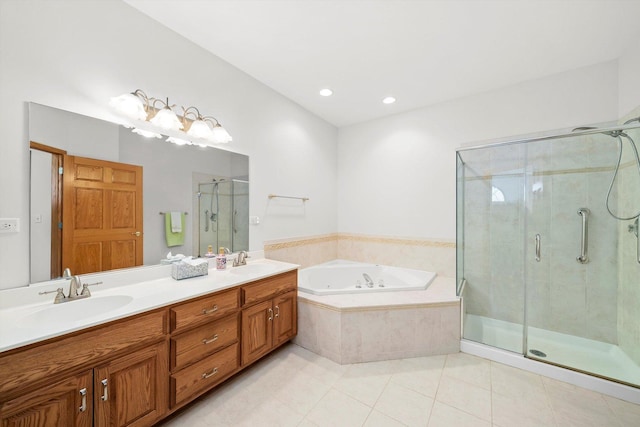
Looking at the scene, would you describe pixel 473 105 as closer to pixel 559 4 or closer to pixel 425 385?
pixel 559 4

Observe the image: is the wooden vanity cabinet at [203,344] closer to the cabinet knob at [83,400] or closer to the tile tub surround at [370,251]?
the cabinet knob at [83,400]

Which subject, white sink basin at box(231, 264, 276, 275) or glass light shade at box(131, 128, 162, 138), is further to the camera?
white sink basin at box(231, 264, 276, 275)

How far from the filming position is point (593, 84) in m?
2.35

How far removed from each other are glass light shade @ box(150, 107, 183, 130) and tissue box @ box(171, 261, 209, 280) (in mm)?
1042

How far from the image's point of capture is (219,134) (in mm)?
2201

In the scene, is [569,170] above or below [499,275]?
above

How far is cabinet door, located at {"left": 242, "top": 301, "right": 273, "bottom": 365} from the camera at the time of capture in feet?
6.20

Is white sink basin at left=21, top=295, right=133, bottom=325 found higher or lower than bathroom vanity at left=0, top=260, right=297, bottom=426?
higher

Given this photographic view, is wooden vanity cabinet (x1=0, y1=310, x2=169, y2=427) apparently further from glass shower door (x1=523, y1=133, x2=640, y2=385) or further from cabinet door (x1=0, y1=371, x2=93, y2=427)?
glass shower door (x1=523, y1=133, x2=640, y2=385)

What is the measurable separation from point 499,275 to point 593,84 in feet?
6.64

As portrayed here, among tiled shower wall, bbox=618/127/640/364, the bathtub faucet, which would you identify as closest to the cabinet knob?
the bathtub faucet

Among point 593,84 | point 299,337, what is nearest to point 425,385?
point 299,337

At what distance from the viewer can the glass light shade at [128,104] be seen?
165 centimetres

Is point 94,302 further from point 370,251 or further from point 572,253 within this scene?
point 572,253
